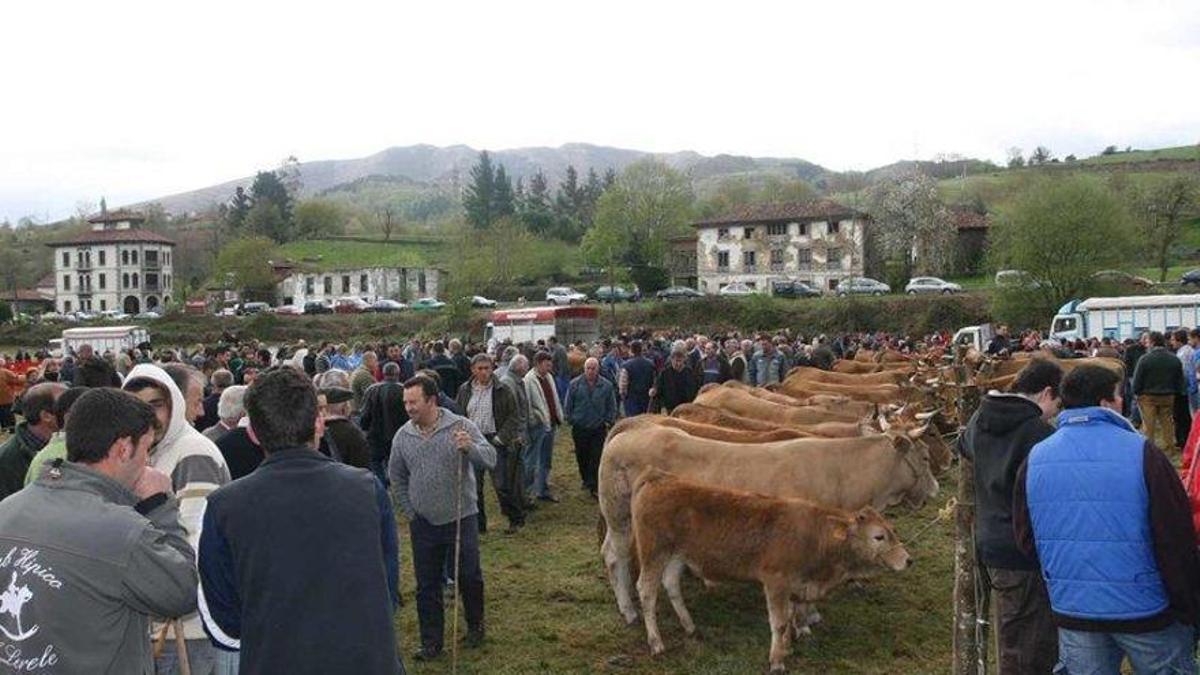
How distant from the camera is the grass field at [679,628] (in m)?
7.32

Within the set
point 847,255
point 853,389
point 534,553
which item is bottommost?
point 534,553

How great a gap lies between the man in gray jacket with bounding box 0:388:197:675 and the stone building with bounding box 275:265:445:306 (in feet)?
279

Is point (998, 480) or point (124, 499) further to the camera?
point (998, 480)

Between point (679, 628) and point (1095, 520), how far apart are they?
14.6 feet

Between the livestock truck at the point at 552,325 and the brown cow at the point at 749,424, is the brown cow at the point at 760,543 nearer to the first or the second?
the brown cow at the point at 749,424

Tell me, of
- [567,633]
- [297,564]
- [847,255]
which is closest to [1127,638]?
[297,564]

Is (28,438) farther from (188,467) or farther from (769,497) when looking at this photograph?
(769,497)

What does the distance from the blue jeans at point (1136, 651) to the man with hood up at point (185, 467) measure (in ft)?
11.9

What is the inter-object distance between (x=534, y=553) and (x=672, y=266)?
71126 millimetres

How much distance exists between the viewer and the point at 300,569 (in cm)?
324

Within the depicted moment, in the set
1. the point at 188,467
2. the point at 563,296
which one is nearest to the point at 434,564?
the point at 188,467

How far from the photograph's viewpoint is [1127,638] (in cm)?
417

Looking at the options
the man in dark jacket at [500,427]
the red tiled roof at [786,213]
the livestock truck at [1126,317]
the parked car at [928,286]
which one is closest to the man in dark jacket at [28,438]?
→ the man in dark jacket at [500,427]

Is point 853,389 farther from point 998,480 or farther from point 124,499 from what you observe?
point 124,499
